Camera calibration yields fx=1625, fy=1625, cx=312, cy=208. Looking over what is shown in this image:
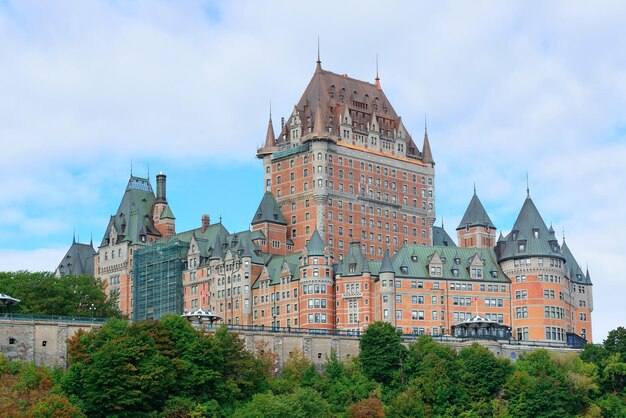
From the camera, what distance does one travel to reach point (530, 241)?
197 m

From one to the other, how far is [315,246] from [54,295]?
32.3 meters

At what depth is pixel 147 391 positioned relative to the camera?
148 m

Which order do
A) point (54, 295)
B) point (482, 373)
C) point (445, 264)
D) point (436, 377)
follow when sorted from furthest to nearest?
point (445, 264)
point (54, 295)
point (482, 373)
point (436, 377)

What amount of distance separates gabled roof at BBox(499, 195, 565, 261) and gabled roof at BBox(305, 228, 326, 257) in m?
22.1

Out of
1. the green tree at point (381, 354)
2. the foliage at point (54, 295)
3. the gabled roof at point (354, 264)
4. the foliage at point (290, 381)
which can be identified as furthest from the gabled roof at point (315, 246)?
the green tree at point (381, 354)

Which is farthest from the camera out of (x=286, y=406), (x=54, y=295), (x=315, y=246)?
(x=315, y=246)

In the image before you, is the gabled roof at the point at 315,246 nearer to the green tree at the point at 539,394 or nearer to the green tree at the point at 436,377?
the green tree at the point at 436,377

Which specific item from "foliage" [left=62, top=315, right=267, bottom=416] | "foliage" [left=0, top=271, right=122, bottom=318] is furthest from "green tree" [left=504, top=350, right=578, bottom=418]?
"foliage" [left=0, top=271, right=122, bottom=318]

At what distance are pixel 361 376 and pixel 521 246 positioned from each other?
126 ft

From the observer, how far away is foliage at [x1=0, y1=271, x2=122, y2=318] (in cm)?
18125

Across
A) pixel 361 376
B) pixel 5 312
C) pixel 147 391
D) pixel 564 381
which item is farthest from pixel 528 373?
pixel 5 312

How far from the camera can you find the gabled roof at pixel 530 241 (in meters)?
196

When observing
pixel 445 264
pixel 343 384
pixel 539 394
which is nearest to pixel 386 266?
pixel 445 264

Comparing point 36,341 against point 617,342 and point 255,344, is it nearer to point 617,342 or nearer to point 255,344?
point 255,344
